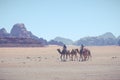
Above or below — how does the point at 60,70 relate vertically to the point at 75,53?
below

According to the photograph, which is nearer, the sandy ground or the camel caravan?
the sandy ground

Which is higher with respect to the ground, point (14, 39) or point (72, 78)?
point (14, 39)

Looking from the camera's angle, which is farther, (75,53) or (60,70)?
(75,53)

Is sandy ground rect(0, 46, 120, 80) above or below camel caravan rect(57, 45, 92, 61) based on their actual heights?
below

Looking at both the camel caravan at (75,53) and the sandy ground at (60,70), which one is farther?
the camel caravan at (75,53)

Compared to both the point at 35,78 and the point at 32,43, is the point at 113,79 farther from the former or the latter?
the point at 32,43

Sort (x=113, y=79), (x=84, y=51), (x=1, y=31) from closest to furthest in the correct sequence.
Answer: (x=113, y=79), (x=84, y=51), (x=1, y=31)

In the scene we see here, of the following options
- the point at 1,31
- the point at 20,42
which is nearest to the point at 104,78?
the point at 20,42

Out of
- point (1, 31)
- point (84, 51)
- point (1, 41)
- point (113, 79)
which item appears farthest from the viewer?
point (1, 31)

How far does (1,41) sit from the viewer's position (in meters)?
122

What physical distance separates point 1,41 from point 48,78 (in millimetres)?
107637

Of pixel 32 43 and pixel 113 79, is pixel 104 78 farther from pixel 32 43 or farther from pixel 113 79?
pixel 32 43

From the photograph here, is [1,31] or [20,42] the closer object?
[20,42]

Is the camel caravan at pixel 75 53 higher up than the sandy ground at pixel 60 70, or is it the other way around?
the camel caravan at pixel 75 53
